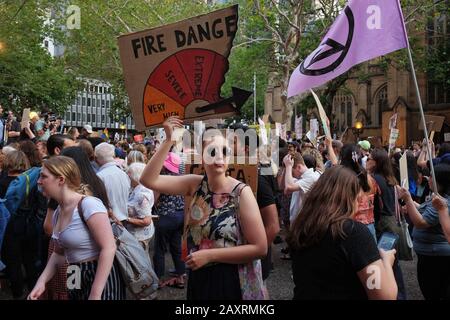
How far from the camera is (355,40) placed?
17.8 ft

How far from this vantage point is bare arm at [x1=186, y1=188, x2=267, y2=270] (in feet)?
9.93

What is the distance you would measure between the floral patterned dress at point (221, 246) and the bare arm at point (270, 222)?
752 millimetres

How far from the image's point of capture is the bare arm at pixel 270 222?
3.95 metres

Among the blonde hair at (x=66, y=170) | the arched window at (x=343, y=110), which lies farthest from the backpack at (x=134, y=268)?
the arched window at (x=343, y=110)

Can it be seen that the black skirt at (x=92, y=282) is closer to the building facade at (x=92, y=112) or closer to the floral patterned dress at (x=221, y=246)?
the floral patterned dress at (x=221, y=246)

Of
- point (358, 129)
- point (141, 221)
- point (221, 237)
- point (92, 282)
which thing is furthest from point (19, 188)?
point (358, 129)

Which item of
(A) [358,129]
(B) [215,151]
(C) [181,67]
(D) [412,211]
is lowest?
(D) [412,211]

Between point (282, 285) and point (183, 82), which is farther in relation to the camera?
point (282, 285)

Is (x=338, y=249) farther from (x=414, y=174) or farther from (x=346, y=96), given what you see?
(x=346, y=96)

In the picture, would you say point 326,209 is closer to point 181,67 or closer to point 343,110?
point 181,67

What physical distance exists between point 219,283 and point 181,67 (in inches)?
73.3
